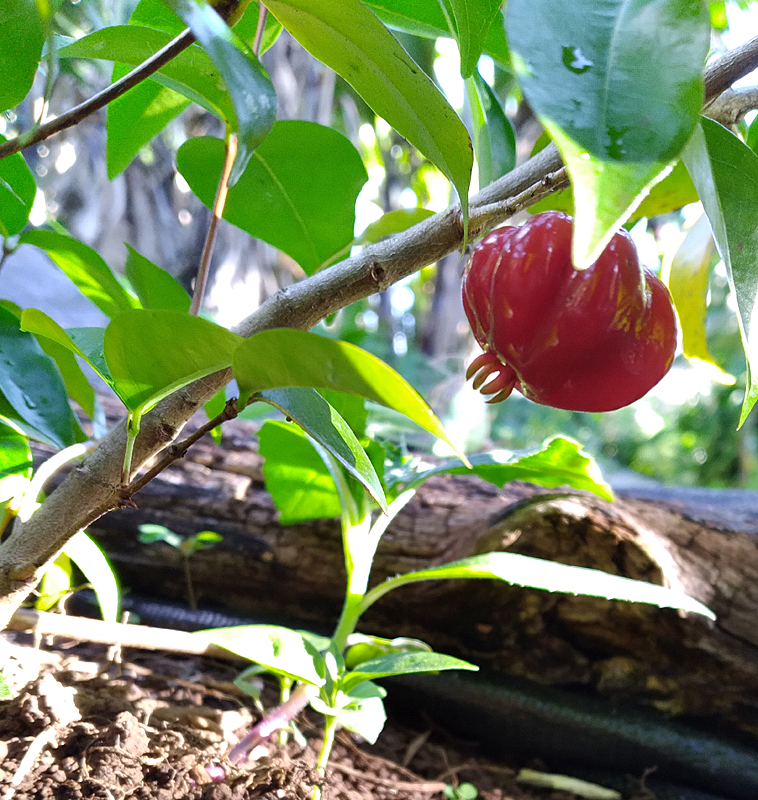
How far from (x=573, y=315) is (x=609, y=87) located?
0.44ft

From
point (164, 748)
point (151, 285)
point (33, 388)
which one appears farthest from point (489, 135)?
point (164, 748)

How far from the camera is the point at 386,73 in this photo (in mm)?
302

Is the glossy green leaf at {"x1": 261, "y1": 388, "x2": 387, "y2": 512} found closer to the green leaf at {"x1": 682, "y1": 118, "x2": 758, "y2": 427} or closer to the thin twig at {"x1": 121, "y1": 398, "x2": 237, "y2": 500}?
the thin twig at {"x1": 121, "y1": 398, "x2": 237, "y2": 500}

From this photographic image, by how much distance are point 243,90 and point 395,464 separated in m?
0.48

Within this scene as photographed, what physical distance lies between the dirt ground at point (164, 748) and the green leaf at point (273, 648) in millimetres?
93

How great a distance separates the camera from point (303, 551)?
2.63 ft

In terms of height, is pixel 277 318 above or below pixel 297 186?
below

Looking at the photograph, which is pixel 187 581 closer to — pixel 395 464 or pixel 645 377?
pixel 395 464

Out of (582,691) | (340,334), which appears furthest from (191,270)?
(582,691)

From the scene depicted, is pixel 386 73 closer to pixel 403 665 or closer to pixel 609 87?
pixel 609 87

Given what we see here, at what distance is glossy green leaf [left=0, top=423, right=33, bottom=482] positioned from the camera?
1.47ft

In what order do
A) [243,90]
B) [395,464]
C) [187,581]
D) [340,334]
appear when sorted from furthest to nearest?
[340,334] < [187,581] < [395,464] < [243,90]

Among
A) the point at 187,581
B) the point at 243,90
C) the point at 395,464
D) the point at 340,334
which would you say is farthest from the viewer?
the point at 340,334

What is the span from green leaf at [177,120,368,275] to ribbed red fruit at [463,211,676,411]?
17 cm
